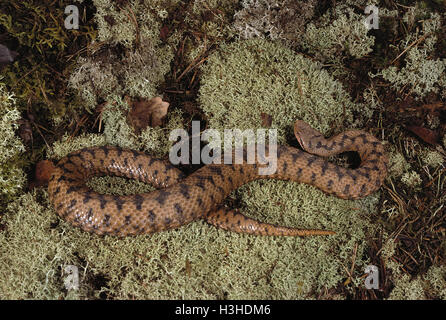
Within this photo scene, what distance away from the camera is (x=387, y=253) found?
153 inches

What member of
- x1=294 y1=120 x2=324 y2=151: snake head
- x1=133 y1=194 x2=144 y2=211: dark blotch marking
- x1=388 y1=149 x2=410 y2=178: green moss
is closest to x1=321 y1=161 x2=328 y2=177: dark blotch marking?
x1=294 y1=120 x2=324 y2=151: snake head

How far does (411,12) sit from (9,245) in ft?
17.8

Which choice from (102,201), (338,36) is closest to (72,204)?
(102,201)

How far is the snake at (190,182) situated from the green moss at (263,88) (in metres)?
0.30

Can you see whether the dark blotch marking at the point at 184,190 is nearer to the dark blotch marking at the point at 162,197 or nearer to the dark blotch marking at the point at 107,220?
the dark blotch marking at the point at 162,197

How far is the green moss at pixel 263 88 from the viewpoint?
446cm

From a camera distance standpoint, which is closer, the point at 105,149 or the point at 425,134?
the point at 105,149

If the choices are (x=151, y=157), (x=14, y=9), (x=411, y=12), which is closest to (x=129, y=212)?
(x=151, y=157)

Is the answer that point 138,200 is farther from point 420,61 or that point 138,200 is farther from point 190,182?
point 420,61

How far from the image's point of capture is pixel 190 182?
4082 millimetres

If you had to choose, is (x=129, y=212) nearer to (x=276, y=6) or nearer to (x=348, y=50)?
(x=276, y=6)

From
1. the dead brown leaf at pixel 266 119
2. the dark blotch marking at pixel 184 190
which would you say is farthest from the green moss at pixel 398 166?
the dark blotch marking at pixel 184 190

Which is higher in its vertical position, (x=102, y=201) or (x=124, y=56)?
(x=124, y=56)

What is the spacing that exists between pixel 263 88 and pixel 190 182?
1.51 m
